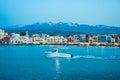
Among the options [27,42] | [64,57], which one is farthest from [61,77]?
[27,42]

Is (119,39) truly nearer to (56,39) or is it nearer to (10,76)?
(56,39)

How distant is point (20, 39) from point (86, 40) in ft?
23.0

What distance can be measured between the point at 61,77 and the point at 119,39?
98.8 feet

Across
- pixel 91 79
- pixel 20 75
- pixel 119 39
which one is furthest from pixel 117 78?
pixel 119 39

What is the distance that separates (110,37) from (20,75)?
3210cm

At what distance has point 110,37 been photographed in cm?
4056

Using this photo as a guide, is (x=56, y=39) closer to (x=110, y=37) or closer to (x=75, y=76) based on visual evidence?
(x=110, y=37)

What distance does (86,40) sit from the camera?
40750 mm

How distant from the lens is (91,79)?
8547mm

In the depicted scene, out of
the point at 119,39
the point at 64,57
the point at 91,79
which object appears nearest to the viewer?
the point at 91,79

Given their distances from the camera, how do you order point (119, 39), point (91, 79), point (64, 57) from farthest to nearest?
point (119, 39) → point (64, 57) → point (91, 79)

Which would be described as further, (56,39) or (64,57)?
(56,39)

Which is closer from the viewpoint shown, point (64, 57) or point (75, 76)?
point (75, 76)

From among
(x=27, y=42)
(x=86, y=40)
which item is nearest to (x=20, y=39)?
(x=27, y=42)
